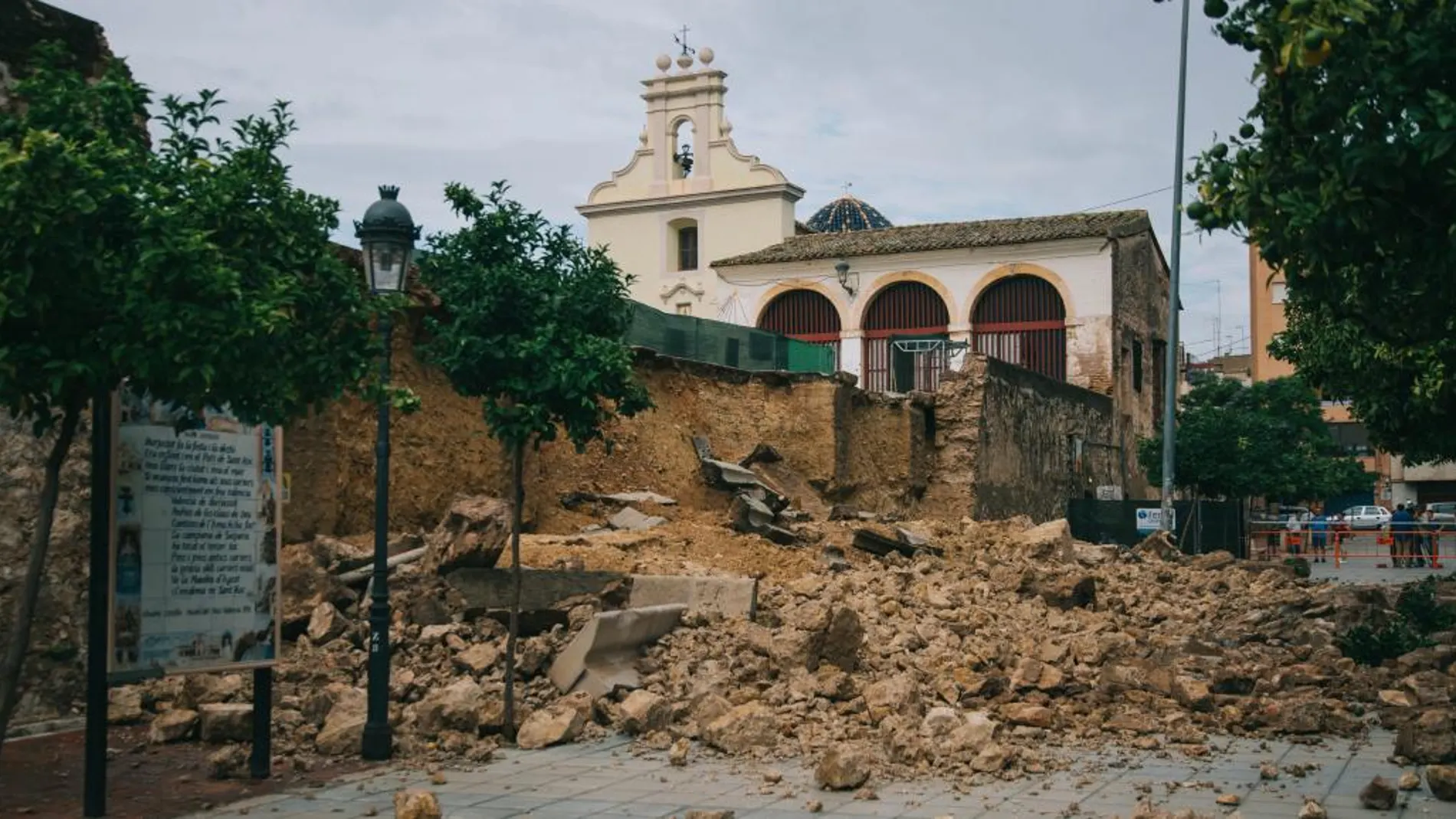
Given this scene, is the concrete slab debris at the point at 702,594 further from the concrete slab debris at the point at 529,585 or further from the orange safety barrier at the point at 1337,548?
the orange safety barrier at the point at 1337,548

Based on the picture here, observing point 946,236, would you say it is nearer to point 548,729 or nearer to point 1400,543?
point 1400,543

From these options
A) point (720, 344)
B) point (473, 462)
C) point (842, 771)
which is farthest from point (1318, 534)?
point (842, 771)

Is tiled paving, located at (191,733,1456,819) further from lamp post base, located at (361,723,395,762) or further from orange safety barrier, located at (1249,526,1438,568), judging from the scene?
orange safety barrier, located at (1249,526,1438,568)

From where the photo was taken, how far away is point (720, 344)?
25859mm

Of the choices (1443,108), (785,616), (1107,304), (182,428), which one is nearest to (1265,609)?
(785,616)

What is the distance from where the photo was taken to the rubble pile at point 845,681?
10.4 meters

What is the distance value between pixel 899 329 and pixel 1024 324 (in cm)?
312

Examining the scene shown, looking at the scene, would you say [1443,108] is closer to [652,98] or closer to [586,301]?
[586,301]

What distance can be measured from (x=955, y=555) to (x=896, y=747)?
10167 millimetres

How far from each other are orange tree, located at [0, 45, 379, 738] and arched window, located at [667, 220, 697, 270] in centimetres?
3528

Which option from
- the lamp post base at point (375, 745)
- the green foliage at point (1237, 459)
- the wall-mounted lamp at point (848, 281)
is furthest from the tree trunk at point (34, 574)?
the wall-mounted lamp at point (848, 281)

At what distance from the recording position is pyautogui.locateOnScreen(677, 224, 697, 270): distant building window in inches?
1718

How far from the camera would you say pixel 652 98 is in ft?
148

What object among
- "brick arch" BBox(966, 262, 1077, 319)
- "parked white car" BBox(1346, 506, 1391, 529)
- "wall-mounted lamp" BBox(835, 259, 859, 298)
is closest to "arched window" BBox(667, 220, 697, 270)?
"wall-mounted lamp" BBox(835, 259, 859, 298)
